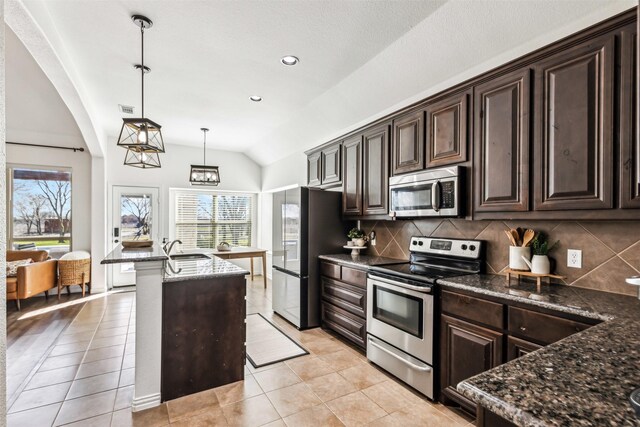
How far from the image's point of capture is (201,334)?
2.47 meters

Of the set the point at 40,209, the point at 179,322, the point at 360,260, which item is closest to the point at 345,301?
the point at 360,260

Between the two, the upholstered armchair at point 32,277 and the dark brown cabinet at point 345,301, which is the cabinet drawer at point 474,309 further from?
the upholstered armchair at point 32,277

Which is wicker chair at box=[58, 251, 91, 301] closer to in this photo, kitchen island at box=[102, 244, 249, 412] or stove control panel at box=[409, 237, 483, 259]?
kitchen island at box=[102, 244, 249, 412]

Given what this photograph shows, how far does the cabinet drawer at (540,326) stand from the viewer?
5.36 feet

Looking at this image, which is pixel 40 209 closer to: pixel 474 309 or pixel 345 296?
pixel 345 296

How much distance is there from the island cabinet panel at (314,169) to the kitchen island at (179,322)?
91.1 inches

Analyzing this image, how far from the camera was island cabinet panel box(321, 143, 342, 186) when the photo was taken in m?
4.16

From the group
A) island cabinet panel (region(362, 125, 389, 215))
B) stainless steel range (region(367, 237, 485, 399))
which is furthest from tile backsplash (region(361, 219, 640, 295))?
island cabinet panel (region(362, 125, 389, 215))

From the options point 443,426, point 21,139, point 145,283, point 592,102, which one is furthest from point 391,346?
point 21,139

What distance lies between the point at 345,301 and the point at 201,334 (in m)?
1.57

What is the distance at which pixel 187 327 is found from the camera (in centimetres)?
242

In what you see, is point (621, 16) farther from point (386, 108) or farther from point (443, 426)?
point (443, 426)

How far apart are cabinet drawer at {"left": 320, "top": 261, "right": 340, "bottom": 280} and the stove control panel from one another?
→ 864 millimetres

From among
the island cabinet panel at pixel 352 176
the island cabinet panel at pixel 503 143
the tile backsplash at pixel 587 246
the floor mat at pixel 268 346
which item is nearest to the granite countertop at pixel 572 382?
the tile backsplash at pixel 587 246
